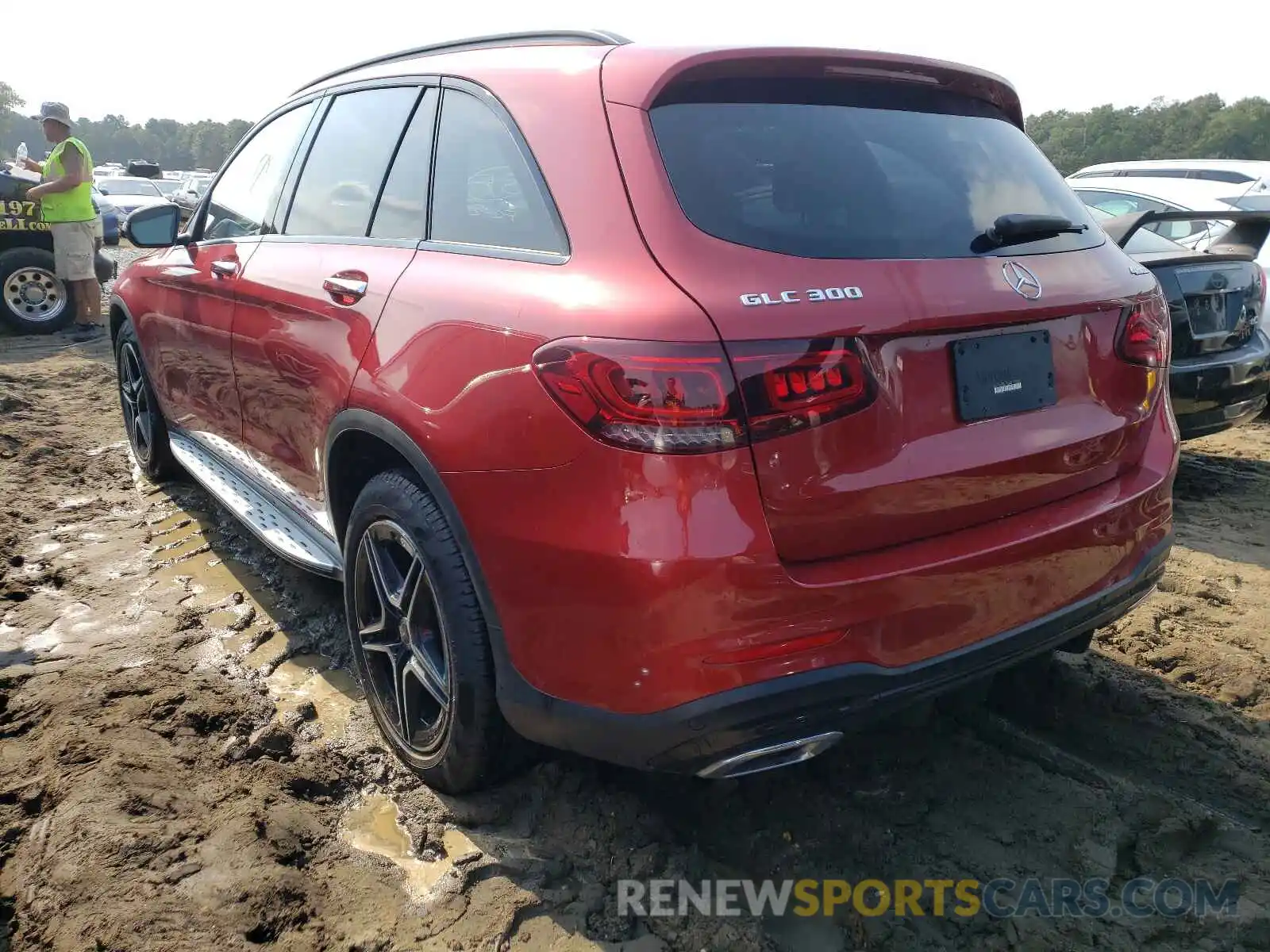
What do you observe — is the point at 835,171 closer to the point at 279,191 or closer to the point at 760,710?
the point at 760,710

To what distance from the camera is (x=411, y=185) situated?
2621 mm

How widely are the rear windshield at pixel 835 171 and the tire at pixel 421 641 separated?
3.13ft

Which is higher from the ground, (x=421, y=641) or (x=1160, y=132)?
(x=1160, y=132)

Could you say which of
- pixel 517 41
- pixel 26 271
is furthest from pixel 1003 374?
pixel 26 271

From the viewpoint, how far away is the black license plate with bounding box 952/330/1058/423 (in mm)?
1938

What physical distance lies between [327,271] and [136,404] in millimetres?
2865

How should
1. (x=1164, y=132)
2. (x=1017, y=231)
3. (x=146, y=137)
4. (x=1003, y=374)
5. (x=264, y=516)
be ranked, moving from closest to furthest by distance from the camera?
(x=1003, y=374)
(x=1017, y=231)
(x=264, y=516)
(x=1164, y=132)
(x=146, y=137)

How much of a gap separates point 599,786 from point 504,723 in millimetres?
358

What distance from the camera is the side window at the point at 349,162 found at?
9.18 feet

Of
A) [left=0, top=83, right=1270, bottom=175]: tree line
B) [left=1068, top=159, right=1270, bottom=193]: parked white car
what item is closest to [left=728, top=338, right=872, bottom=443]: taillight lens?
[left=1068, top=159, right=1270, bottom=193]: parked white car

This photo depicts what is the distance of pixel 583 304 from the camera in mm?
1854

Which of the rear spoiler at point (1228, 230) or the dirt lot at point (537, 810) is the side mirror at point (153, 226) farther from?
the rear spoiler at point (1228, 230)

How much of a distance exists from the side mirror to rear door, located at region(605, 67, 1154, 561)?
9.76ft

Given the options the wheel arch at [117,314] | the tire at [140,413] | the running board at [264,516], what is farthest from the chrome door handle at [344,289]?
the wheel arch at [117,314]
